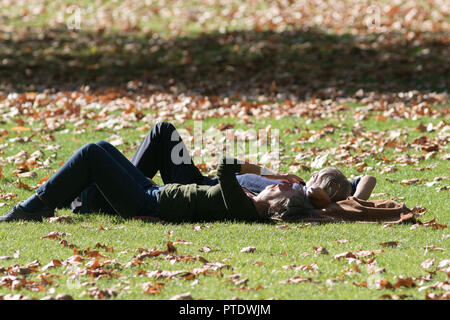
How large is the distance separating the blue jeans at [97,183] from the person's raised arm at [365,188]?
1.90 m

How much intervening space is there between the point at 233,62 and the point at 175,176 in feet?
30.1

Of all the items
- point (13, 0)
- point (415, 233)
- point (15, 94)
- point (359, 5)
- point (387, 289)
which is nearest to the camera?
point (387, 289)

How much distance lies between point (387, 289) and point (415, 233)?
55.7 inches

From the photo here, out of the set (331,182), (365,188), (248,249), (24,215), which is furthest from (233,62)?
(248,249)

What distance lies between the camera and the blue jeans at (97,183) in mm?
5801

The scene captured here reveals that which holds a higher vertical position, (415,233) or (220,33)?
(220,33)

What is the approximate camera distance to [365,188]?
246 inches

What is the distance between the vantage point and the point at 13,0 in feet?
67.2

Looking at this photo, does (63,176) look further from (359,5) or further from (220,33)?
(359,5)

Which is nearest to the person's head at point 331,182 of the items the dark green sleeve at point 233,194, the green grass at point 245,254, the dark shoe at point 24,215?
the green grass at point 245,254

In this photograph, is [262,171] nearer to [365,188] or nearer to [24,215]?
[365,188]

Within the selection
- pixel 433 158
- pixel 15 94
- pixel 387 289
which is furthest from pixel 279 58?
pixel 387 289
